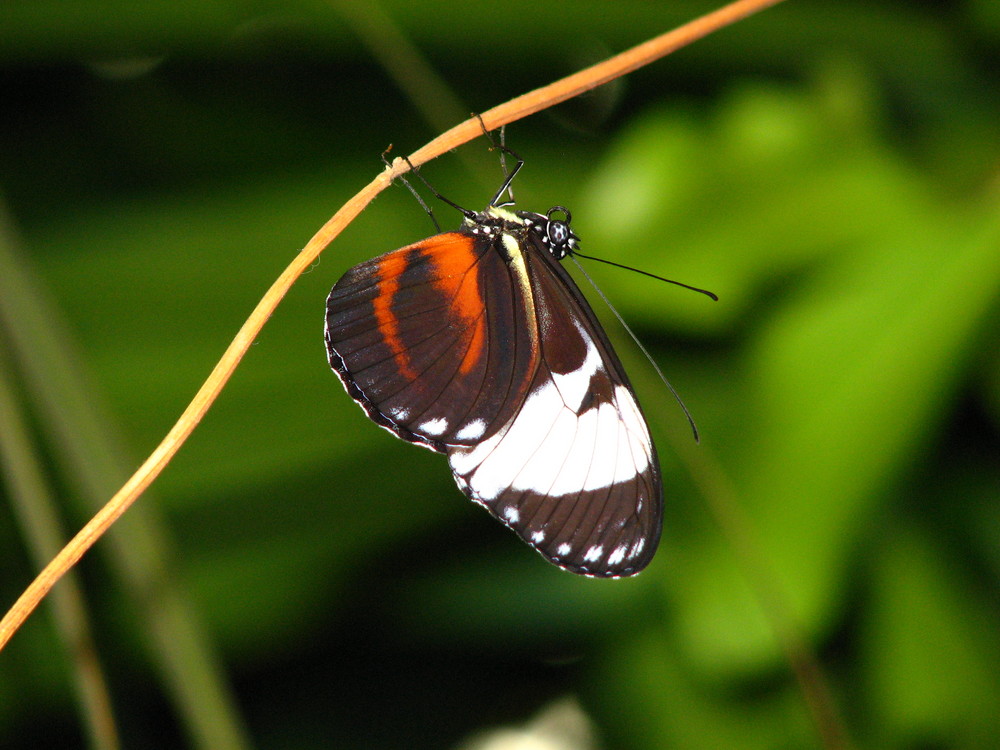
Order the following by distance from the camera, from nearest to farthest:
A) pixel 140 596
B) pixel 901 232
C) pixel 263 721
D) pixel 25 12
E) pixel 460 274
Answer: pixel 140 596 → pixel 460 274 → pixel 25 12 → pixel 901 232 → pixel 263 721

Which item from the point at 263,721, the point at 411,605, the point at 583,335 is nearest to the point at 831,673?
the point at 411,605

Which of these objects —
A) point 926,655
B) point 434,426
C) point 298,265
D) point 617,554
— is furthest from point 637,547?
point 926,655

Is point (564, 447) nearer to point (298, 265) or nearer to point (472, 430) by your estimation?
point (472, 430)

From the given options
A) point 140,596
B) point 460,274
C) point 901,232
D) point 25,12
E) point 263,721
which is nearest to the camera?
point 140,596

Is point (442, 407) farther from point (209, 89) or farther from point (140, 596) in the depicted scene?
point (209, 89)

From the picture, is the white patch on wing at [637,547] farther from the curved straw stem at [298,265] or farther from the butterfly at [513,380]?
the curved straw stem at [298,265]

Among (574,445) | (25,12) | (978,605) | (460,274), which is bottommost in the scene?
(978,605)

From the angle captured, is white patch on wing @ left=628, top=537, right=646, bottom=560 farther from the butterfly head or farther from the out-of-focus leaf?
the out-of-focus leaf
